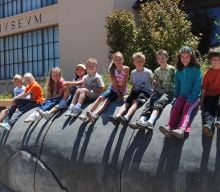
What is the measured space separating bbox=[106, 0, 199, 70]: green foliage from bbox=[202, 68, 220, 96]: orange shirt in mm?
7269

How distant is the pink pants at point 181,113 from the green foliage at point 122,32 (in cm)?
993

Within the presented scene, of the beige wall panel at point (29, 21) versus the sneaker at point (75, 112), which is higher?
the beige wall panel at point (29, 21)

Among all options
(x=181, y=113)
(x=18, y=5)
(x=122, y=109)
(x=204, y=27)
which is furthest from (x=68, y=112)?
(x=18, y=5)

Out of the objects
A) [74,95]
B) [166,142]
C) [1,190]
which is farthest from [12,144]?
[166,142]

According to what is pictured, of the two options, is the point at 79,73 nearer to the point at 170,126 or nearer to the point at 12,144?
the point at 12,144

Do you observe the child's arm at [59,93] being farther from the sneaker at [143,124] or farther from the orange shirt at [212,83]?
the orange shirt at [212,83]

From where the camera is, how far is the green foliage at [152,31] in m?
14.2

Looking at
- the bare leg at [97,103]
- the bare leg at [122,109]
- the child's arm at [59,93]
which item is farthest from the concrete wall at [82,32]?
the bare leg at [122,109]

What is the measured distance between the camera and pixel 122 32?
53.9 ft

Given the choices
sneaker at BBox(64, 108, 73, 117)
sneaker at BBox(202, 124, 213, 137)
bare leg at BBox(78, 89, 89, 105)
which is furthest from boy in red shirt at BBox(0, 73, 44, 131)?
sneaker at BBox(202, 124, 213, 137)

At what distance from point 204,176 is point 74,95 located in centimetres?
274

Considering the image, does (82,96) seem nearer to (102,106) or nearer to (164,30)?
(102,106)

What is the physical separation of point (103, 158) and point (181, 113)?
111cm

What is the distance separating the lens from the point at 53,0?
858 inches
